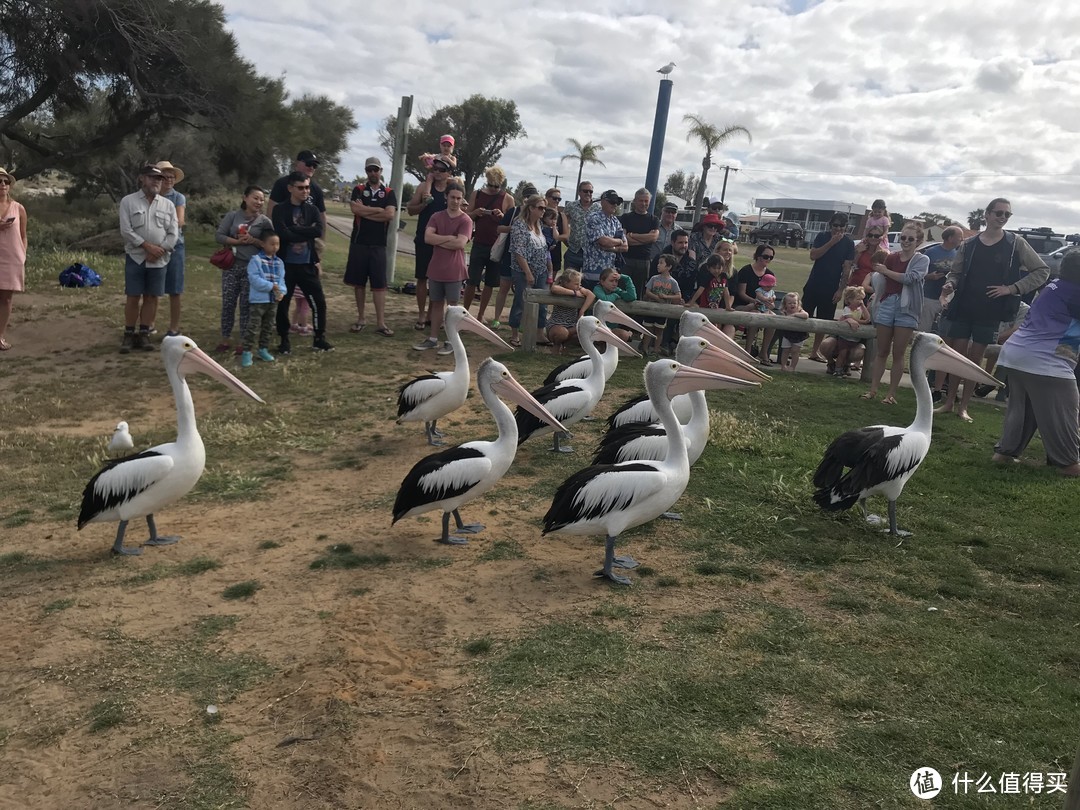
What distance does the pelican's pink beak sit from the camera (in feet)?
16.0

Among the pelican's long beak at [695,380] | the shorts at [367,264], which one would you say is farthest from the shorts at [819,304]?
the pelican's long beak at [695,380]

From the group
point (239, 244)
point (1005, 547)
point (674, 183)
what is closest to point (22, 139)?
point (239, 244)

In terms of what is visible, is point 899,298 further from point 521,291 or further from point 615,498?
point 615,498

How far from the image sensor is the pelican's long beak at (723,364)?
4.89m

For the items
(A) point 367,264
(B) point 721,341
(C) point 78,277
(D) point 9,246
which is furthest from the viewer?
(C) point 78,277

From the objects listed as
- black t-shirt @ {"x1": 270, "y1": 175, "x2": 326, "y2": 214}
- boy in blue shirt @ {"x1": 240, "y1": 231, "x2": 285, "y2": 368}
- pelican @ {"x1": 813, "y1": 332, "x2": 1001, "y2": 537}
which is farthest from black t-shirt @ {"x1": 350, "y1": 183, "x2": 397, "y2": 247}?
pelican @ {"x1": 813, "y1": 332, "x2": 1001, "y2": 537}

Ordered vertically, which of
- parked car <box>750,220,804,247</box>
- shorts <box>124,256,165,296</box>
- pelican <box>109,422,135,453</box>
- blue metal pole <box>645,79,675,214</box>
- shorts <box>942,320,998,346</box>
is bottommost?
pelican <box>109,422,135,453</box>

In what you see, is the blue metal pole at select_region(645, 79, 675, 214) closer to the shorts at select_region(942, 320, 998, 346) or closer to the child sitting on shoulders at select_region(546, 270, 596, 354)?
the child sitting on shoulders at select_region(546, 270, 596, 354)

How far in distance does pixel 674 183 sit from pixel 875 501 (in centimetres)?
6895

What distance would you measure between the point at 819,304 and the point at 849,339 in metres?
0.73

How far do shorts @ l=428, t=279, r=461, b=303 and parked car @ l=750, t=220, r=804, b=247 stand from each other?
123 feet

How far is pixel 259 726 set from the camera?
2.79 m

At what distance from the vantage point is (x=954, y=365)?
5.26 meters

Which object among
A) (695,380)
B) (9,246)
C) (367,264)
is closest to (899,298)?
(695,380)
